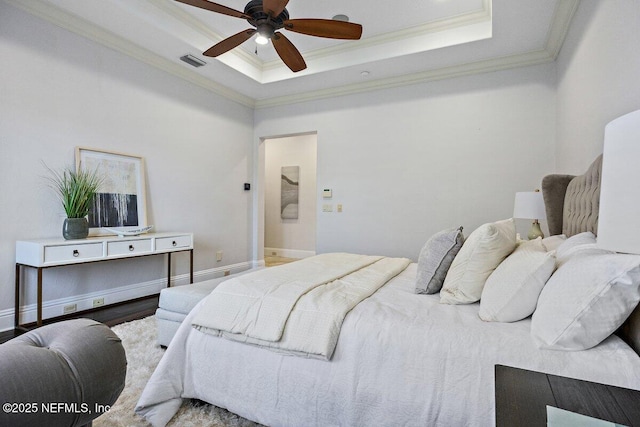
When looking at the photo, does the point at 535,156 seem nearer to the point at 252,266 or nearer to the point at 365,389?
the point at 365,389

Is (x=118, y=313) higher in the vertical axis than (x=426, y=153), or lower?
lower

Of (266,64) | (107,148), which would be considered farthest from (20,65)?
(266,64)

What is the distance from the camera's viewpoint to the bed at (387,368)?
3.52 ft

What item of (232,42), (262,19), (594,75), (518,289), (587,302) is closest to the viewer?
(587,302)

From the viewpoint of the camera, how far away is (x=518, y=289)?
4.09ft

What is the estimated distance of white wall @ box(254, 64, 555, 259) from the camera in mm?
3506

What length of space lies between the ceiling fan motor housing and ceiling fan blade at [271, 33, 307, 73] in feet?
0.29

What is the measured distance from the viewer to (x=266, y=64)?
429 centimetres

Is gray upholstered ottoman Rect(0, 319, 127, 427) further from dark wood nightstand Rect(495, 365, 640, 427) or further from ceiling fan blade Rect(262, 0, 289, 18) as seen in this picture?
ceiling fan blade Rect(262, 0, 289, 18)

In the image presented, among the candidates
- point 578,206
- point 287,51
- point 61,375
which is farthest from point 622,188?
point 287,51

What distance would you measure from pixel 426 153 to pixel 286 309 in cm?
312

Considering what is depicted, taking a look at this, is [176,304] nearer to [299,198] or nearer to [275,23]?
[275,23]

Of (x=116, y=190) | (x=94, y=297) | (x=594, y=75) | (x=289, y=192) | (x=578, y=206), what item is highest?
(x=594, y=75)

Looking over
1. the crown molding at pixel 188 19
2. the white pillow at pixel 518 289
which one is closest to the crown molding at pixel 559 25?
the white pillow at pixel 518 289
